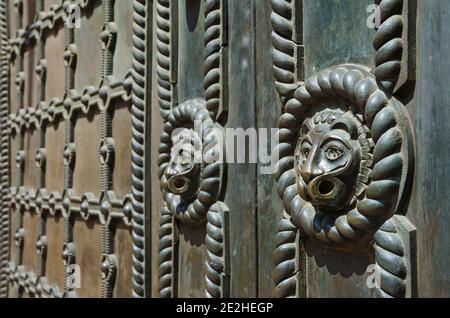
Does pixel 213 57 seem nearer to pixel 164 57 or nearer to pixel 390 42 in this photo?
pixel 164 57

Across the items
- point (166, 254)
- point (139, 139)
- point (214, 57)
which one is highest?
point (214, 57)

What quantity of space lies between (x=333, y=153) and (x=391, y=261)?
0.14 m

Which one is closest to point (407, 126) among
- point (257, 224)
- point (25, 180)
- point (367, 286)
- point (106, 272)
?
point (367, 286)

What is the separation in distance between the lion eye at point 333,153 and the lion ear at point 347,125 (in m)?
0.03

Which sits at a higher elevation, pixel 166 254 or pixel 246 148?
pixel 246 148

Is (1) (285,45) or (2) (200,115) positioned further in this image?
(2) (200,115)

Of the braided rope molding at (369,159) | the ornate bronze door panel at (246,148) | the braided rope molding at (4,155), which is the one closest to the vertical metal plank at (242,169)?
the ornate bronze door panel at (246,148)

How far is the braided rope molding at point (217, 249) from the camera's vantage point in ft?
3.44

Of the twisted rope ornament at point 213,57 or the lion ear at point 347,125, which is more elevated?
the twisted rope ornament at point 213,57

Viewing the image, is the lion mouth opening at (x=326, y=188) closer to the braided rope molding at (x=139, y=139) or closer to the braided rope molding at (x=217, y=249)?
the braided rope molding at (x=217, y=249)

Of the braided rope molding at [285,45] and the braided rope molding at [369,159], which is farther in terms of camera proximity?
the braided rope molding at [285,45]

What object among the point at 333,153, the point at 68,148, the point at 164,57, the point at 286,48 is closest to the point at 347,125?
the point at 333,153

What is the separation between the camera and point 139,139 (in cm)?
127

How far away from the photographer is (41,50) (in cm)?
183
